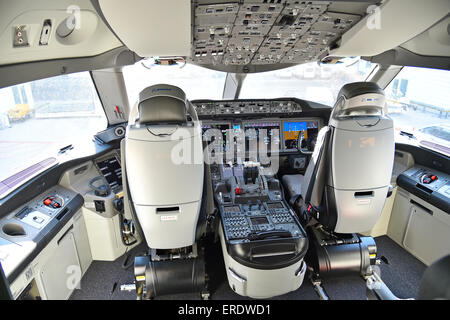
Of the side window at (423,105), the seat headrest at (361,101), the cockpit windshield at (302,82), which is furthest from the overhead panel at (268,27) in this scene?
the side window at (423,105)

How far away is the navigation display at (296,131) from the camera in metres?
3.62

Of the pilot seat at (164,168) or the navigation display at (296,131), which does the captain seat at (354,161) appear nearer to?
A: the pilot seat at (164,168)

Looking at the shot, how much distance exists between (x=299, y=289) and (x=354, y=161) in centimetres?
125

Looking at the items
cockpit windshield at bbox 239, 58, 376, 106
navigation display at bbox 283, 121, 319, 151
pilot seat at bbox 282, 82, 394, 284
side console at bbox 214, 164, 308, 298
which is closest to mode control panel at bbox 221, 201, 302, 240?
side console at bbox 214, 164, 308, 298

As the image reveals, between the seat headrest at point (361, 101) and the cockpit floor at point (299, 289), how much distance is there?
1543 mm

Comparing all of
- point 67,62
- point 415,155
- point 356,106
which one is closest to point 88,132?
point 67,62

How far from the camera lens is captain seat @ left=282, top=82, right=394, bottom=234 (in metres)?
2.11

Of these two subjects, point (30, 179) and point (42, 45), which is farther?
point (30, 179)

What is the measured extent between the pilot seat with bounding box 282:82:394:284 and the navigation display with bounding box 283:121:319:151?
48.5 inches

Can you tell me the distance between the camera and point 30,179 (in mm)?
2312

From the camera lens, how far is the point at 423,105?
123 inches

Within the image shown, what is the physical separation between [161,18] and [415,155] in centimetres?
311
